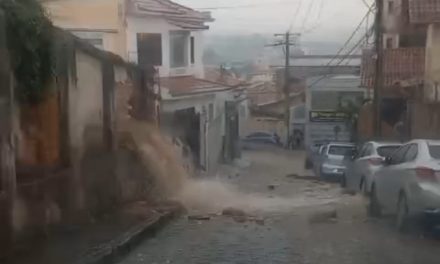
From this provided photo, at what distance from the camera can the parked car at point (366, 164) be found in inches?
772

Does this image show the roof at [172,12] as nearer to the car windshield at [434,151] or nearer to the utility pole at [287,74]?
the car windshield at [434,151]

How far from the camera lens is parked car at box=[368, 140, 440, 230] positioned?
13203mm

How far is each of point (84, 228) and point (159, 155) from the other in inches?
328

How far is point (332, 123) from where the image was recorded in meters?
→ 60.3

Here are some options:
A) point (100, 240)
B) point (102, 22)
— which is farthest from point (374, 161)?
point (102, 22)

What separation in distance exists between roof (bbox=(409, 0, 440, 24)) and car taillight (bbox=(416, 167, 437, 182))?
18655 mm

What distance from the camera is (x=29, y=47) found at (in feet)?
36.0

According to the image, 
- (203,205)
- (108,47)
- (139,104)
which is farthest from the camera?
(108,47)

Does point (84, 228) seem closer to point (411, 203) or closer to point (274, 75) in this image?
point (411, 203)

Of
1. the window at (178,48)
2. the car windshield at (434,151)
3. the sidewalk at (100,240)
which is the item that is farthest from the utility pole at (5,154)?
the window at (178,48)

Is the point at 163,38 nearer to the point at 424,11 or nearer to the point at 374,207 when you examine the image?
the point at 424,11

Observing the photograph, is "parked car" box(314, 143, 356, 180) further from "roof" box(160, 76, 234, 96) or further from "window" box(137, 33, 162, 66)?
"window" box(137, 33, 162, 66)

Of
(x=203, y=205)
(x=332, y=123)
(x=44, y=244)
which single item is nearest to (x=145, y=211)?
(x=203, y=205)

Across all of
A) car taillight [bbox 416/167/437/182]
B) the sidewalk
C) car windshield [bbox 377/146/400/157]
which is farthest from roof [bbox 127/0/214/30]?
car taillight [bbox 416/167/437/182]
